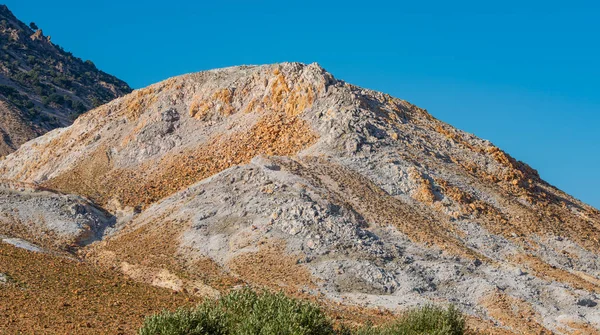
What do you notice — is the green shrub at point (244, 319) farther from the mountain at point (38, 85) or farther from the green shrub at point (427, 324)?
the mountain at point (38, 85)

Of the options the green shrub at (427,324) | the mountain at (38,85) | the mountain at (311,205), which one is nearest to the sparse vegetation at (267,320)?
the green shrub at (427,324)

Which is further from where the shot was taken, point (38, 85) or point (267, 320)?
point (38, 85)

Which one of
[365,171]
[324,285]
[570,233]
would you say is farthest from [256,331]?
[570,233]

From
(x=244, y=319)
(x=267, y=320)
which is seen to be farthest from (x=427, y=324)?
(x=244, y=319)

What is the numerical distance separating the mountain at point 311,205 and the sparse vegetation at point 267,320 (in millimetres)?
6954

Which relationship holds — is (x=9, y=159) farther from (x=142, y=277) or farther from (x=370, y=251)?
(x=370, y=251)

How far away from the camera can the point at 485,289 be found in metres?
34.5

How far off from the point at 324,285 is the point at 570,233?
53.4 ft

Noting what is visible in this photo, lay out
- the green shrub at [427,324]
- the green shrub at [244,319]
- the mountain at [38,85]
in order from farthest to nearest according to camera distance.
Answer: the mountain at [38,85], the green shrub at [427,324], the green shrub at [244,319]

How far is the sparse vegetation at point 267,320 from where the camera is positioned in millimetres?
21703

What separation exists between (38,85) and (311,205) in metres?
74.1

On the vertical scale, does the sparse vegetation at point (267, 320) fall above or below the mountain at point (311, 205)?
below

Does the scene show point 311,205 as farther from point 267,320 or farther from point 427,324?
point 267,320

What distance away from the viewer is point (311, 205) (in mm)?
38625
